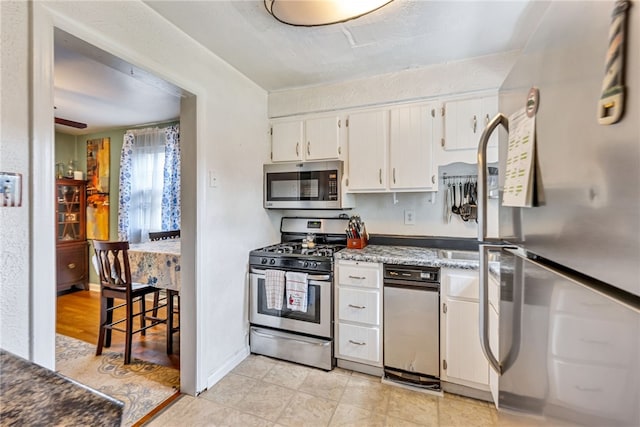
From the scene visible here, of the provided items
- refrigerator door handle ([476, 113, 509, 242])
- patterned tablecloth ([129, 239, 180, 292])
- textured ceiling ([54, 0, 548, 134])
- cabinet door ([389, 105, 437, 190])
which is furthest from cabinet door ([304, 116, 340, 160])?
refrigerator door handle ([476, 113, 509, 242])

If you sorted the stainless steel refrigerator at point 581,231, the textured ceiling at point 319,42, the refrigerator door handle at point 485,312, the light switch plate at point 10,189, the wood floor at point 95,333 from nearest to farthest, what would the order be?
the stainless steel refrigerator at point 581,231 → the refrigerator door handle at point 485,312 → the light switch plate at point 10,189 → the textured ceiling at point 319,42 → the wood floor at point 95,333

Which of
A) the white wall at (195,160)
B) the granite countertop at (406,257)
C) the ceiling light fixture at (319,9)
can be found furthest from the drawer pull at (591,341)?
the white wall at (195,160)

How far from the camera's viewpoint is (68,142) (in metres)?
4.29

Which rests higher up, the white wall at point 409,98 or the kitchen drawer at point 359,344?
the white wall at point 409,98

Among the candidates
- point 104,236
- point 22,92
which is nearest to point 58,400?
point 22,92

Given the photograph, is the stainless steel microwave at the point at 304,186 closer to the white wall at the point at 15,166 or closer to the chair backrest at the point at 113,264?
the chair backrest at the point at 113,264

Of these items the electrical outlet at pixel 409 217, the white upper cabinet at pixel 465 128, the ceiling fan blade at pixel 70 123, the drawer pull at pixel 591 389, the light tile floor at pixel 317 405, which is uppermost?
the ceiling fan blade at pixel 70 123

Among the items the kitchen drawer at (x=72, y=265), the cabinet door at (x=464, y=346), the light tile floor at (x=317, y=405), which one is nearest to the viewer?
the light tile floor at (x=317, y=405)

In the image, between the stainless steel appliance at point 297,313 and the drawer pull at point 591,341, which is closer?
the drawer pull at point 591,341

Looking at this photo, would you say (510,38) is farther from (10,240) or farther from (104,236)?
(104,236)

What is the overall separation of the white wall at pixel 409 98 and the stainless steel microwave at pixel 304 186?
0.35 metres

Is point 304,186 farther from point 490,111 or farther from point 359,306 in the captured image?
point 490,111

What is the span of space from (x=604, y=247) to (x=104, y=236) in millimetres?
5224

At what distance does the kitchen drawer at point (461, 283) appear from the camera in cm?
188
